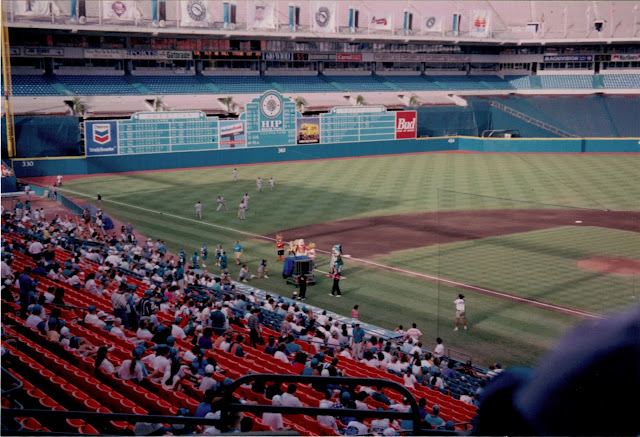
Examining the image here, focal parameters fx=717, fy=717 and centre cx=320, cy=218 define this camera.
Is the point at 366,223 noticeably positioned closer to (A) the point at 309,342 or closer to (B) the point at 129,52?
(A) the point at 309,342

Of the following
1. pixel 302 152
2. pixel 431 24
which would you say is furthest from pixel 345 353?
pixel 431 24

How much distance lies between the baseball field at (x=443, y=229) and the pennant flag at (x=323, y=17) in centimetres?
Answer: 1666

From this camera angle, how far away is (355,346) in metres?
16.2

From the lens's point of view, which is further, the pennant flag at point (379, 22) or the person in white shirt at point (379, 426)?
the pennant flag at point (379, 22)

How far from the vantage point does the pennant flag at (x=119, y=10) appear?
A: 56656mm

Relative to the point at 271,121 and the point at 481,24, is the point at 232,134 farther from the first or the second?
the point at 481,24

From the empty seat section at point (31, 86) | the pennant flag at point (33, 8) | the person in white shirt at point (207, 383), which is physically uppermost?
the pennant flag at point (33, 8)

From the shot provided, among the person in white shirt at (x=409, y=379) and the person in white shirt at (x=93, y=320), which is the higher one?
the person in white shirt at (x=93, y=320)

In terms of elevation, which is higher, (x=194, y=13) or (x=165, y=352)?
(x=194, y=13)

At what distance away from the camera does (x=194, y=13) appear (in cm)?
6069

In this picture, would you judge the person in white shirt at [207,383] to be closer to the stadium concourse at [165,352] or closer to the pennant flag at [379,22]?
the stadium concourse at [165,352]

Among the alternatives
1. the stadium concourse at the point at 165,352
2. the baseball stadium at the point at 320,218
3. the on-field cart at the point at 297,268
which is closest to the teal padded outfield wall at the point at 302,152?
the baseball stadium at the point at 320,218

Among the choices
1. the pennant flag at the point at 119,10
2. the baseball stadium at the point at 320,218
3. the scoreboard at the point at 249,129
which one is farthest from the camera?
the pennant flag at the point at 119,10

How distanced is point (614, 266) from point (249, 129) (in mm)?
39970
